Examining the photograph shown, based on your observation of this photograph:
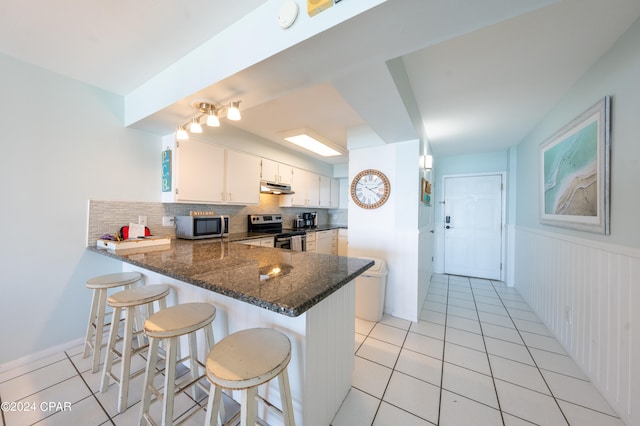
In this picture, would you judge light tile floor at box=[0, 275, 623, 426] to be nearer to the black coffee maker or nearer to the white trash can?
the white trash can

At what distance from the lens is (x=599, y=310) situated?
1.53m

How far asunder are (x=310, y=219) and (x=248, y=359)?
3.81 m

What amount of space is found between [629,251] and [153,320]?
8.78 feet

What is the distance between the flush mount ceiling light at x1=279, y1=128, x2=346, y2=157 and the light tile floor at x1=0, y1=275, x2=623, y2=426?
2.36 meters

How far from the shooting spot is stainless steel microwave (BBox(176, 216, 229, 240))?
2516 mm

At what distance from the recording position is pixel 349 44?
1.05m

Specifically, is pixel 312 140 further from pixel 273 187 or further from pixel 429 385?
pixel 429 385

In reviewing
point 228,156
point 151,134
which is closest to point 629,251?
point 228,156

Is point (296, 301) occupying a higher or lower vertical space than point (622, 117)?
lower

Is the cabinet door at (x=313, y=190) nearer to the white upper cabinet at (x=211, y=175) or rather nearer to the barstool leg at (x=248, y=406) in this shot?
the white upper cabinet at (x=211, y=175)

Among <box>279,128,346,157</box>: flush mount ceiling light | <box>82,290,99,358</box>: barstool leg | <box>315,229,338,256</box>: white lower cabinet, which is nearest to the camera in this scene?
<box>82,290,99,358</box>: barstool leg

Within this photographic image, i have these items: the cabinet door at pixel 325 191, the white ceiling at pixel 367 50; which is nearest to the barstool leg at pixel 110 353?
the white ceiling at pixel 367 50

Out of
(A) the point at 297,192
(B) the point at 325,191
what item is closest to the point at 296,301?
(A) the point at 297,192

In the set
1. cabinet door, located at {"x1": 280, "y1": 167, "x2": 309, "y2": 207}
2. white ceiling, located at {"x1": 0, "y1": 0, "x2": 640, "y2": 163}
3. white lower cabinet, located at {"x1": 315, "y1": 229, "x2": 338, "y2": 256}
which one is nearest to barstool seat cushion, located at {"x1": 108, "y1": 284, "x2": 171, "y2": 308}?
white ceiling, located at {"x1": 0, "y1": 0, "x2": 640, "y2": 163}
